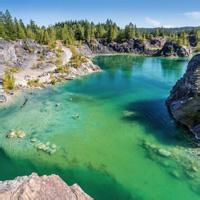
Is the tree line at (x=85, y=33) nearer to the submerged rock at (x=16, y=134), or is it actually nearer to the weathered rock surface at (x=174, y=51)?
the weathered rock surface at (x=174, y=51)

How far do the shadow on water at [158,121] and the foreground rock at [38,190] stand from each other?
25.4m

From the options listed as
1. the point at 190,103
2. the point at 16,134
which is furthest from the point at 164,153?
the point at 16,134

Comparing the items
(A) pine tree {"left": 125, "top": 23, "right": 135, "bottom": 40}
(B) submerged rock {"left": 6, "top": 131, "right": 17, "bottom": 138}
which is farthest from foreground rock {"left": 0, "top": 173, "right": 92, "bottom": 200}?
(A) pine tree {"left": 125, "top": 23, "right": 135, "bottom": 40}

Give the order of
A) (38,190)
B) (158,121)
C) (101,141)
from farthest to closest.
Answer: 1. (158,121)
2. (101,141)
3. (38,190)

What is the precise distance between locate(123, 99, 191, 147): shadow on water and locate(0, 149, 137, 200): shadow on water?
14821mm

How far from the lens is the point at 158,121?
162 ft

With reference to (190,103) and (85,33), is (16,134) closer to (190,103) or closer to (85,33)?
(190,103)

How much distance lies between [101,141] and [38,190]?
77.2 ft

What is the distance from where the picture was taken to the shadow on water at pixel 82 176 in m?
28.7

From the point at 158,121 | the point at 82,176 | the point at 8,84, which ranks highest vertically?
the point at 8,84

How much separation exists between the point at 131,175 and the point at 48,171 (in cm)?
1169

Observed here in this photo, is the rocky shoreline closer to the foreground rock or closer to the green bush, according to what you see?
the green bush

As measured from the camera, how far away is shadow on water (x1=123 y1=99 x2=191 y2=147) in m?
42.3

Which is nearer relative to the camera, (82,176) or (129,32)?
(82,176)
